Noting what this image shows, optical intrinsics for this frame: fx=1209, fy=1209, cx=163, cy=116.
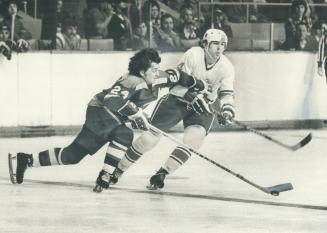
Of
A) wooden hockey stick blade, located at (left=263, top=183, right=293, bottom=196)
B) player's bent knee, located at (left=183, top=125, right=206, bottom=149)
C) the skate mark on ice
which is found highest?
player's bent knee, located at (left=183, top=125, right=206, bottom=149)

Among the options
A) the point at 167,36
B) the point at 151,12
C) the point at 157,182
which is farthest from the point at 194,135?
the point at 167,36

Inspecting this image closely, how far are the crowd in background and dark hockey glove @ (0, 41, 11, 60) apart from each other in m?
0.04

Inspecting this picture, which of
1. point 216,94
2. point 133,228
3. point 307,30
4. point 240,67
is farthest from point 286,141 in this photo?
point 133,228

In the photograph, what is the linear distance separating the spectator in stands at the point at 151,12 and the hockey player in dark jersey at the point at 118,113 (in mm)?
3913

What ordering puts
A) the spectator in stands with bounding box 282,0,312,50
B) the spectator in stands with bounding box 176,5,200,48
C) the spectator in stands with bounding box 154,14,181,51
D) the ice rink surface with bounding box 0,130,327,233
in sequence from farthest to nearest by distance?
the spectator in stands with bounding box 282,0,312,50 → the spectator in stands with bounding box 176,5,200,48 → the spectator in stands with bounding box 154,14,181,51 → the ice rink surface with bounding box 0,130,327,233

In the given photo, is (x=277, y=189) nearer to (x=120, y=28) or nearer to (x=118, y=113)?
(x=118, y=113)

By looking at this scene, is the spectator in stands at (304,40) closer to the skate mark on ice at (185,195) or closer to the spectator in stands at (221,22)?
the spectator in stands at (221,22)

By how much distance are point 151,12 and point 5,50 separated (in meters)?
1.63

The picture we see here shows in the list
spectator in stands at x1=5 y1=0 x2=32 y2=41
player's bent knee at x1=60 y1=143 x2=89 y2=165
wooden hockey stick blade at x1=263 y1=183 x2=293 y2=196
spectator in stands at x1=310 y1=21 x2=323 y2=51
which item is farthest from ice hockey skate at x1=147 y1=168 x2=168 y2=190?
spectator in stands at x1=310 y1=21 x2=323 y2=51

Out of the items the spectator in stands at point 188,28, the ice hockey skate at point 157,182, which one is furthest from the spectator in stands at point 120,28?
the ice hockey skate at point 157,182

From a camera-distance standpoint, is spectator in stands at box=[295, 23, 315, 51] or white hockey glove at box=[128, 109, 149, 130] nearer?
white hockey glove at box=[128, 109, 149, 130]

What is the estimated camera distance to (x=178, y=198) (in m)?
7.71

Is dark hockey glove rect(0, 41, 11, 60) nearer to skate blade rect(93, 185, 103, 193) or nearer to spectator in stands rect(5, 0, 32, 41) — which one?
spectator in stands rect(5, 0, 32, 41)

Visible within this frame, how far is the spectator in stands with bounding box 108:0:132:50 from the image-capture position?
12.0m
